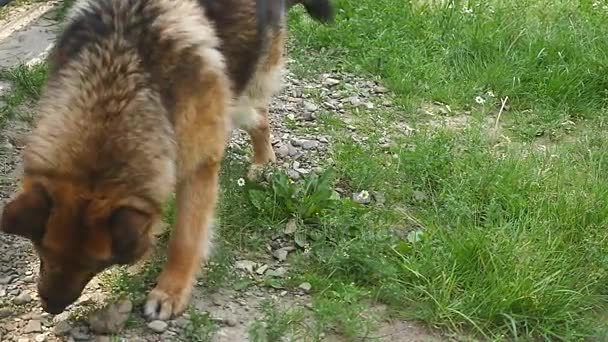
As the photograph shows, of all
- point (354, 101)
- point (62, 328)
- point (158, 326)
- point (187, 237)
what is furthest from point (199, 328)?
point (354, 101)

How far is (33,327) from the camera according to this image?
3369 millimetres

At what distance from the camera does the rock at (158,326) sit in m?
3.41

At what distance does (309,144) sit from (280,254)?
1.19 meters

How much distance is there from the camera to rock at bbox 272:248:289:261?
4020 mm

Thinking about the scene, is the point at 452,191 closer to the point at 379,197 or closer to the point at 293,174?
the point at 379,197

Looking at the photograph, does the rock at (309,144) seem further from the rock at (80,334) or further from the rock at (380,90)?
the rock at (80,334)

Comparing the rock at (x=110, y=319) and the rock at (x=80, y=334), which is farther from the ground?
the rock at (x=110, y=319)

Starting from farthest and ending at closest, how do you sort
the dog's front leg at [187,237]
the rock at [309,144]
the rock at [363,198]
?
1. the rock at [309,144]
2. the rock at [363,198]
3. the dog's front leg at [187,237]

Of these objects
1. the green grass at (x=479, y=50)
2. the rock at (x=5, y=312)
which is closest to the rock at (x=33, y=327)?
the rock at (x=5, y=312)

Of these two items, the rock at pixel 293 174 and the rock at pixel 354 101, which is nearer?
the rock at pixel 293 174

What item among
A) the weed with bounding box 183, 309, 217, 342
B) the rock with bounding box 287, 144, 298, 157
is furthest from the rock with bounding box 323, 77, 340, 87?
the weed with bounding box 183, 309, 217, 342

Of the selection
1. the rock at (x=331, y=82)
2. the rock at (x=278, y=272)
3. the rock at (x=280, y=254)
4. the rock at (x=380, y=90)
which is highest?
the rock at (x=278, y=272)

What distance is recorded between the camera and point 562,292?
143 inches

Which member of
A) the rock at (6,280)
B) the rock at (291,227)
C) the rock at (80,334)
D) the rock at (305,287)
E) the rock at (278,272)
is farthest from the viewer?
the rock at (291,227)
